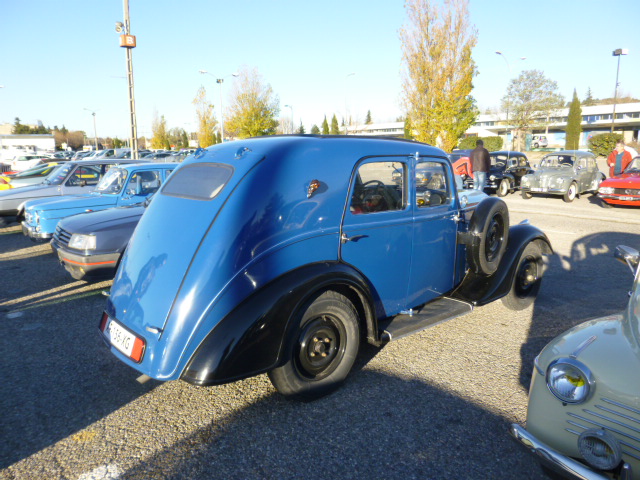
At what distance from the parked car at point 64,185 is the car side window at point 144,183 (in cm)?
220

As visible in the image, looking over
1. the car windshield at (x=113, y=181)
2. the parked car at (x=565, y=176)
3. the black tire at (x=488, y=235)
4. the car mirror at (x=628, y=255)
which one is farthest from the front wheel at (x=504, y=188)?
the car mirror at (x=628, y=255)

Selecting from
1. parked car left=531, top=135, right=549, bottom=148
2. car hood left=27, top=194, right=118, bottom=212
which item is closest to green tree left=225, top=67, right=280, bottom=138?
car hood left=27, top=194, right=118, bottom=212

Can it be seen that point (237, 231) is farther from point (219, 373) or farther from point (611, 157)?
point (611, 157)

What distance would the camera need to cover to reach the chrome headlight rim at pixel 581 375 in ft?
6.79

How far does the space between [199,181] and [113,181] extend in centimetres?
532

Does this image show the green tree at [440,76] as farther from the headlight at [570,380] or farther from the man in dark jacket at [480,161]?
the headlight at [570,380]

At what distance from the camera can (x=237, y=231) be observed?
113 inches

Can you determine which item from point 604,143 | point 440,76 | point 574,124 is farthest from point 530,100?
point 440,76

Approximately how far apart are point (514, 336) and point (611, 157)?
45.9 ft

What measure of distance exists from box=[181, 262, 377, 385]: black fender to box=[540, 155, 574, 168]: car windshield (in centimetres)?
1525

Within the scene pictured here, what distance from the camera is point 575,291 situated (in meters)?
5.79

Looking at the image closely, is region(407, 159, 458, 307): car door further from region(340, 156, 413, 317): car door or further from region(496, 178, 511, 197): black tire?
region(496, 178, 511, 197): black tire

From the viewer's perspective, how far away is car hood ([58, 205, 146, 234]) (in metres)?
5.64

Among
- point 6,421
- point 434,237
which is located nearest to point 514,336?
point 434,237
